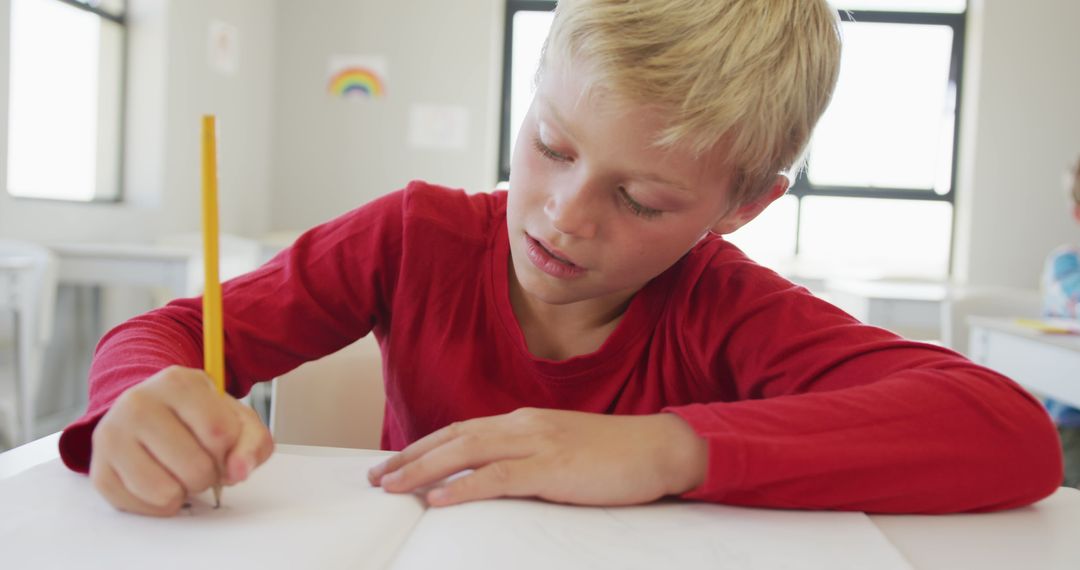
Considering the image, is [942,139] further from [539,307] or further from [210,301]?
[210,301]

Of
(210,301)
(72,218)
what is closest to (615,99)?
(210,301)

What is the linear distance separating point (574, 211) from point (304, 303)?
13.5 inches

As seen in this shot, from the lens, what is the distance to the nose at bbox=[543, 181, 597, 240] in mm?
707

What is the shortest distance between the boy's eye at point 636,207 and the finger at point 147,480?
0.38m

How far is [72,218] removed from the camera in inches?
137

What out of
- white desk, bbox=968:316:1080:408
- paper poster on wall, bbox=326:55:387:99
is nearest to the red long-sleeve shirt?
white desk, bbox=968:316:1080:408

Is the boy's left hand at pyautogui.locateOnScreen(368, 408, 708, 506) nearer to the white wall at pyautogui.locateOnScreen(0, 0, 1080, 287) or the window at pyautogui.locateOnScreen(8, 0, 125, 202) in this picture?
the window at pyautogui.locateOnScreen(8, 0, 125, 202)

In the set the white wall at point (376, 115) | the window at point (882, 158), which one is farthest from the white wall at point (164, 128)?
the window at point (882, 158)

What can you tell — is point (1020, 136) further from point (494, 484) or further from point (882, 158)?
point (494, 484)

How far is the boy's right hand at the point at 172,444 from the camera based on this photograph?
51 centimetres

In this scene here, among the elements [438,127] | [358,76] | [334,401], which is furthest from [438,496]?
[358,76]

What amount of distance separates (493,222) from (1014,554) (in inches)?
23.4

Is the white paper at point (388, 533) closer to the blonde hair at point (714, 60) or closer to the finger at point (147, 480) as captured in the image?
the finger at point (147, 480)

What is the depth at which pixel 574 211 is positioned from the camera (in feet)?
2.32
